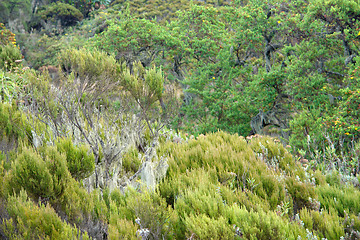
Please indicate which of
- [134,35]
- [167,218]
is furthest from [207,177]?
[134,35]

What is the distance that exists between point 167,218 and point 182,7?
110ft

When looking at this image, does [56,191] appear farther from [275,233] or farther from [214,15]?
[214,15]

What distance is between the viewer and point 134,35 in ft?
47.8

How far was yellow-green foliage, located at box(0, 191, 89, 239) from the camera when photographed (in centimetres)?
196

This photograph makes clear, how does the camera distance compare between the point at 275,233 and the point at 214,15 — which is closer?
the point at 275,233

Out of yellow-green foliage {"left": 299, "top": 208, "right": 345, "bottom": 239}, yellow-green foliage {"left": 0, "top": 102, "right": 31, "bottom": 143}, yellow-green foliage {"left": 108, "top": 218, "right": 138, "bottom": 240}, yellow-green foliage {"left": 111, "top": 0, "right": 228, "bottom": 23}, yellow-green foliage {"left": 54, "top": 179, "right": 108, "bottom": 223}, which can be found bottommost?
yellow-green foliage {"left": 0, "top": 102, "right": 31, "bottom": 143}

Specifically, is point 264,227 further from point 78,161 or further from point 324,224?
point 78,161

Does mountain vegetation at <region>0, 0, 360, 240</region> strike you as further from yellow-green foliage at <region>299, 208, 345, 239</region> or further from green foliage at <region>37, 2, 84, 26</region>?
green foliage at <region>37, 2, 84, 26</region>

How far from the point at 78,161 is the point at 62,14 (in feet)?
111

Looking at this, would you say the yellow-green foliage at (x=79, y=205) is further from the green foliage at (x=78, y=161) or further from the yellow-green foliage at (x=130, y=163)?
the yellow-green foliage at (x=130, y=163)

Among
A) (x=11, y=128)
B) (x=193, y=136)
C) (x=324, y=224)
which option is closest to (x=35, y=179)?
(x=11, y=128)

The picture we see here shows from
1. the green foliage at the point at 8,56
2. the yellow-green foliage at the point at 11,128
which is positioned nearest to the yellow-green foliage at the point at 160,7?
the green foliage at the point at 8,56

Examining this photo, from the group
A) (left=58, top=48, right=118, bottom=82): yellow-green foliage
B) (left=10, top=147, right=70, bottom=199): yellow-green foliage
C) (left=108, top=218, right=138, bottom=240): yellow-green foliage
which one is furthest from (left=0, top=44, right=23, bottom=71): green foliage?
(left=108, top=218, right=138, bottom=240): yellow-green foliage

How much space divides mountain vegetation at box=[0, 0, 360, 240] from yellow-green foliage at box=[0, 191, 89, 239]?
0.01 meters
